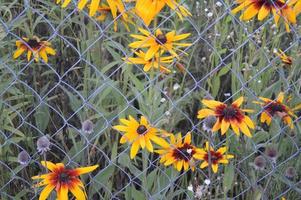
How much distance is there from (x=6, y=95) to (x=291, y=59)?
Answer: 0.84 meters

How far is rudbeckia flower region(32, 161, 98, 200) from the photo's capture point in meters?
1.30

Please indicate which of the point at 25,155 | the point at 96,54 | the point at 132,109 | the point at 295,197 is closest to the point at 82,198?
the point at 25,155

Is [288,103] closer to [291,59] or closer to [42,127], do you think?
[291,59]

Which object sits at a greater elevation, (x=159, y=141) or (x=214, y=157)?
(x=159, y=141)

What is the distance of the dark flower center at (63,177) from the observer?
1.32m

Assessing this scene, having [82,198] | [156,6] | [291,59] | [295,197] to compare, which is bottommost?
[295,197]

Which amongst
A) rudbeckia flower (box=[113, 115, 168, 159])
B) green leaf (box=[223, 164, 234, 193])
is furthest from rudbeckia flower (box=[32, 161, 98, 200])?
green leaf (box=[223, 164, 234, 193])

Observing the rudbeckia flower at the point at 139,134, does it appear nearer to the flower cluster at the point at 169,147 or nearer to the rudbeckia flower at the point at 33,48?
the flower cluster at the point at 169,147

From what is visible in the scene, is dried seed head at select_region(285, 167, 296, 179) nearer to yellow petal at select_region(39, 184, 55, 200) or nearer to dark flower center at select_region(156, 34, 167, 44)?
dark flower center at select_region(156, 34, 167, 44)

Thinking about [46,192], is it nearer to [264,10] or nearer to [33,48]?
[33,48]

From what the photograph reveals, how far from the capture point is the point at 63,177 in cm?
132

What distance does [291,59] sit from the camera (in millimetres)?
1600

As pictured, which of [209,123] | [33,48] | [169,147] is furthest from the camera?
[33,48]

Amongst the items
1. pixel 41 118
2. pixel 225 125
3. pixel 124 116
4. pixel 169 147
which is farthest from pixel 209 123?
pixel 41 118
